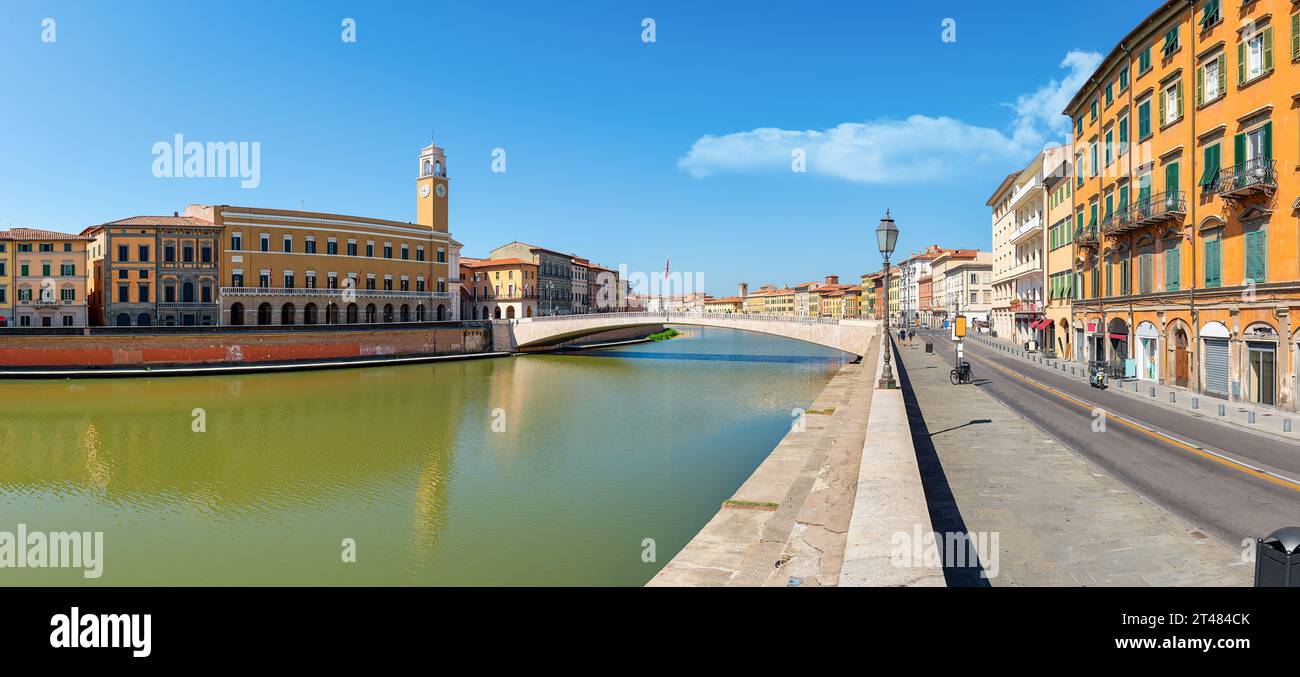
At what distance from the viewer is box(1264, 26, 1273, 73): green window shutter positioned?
19.3 metres

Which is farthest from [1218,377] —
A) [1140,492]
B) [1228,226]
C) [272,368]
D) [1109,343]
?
[272,368]

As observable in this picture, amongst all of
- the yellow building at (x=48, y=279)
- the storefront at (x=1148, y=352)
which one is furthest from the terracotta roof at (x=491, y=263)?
the storefront at (x=1148, y=352)

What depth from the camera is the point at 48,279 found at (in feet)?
173

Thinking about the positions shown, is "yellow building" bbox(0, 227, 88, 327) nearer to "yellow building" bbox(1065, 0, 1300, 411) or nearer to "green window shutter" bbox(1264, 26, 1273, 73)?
"yellow building" bbox(1065, 0, 1300, 411)

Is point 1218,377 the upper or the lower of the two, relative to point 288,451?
upper

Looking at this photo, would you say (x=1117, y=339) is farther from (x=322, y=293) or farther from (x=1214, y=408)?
(x=322, y=293)

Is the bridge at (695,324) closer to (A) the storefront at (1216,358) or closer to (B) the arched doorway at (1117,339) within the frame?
(B) the arched doorway at (1117,339)

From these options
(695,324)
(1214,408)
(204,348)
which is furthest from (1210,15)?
(204,348)

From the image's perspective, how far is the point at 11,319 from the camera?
52.3 m

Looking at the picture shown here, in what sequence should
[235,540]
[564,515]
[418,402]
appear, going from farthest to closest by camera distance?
[418,402] → [564,515] → [235,540]

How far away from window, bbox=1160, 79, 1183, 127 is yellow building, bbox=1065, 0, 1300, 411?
83 mm

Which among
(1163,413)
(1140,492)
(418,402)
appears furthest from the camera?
(418,402)
